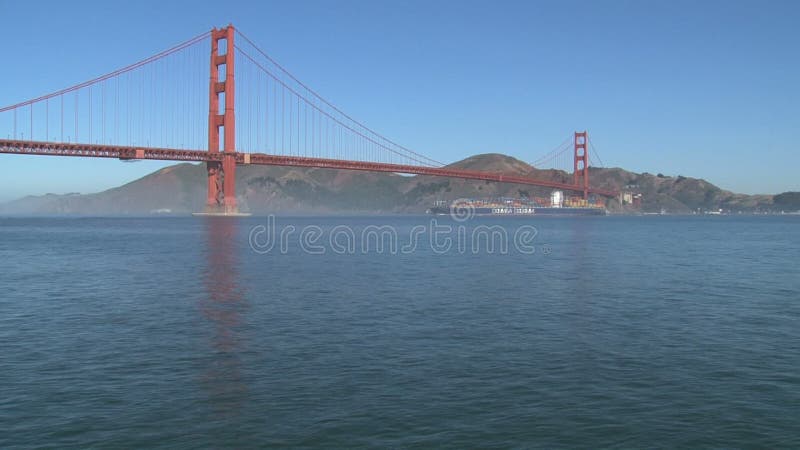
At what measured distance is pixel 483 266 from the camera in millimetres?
32500

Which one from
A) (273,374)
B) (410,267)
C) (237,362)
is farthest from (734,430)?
(410,267)

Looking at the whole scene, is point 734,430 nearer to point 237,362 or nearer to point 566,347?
point 566,347

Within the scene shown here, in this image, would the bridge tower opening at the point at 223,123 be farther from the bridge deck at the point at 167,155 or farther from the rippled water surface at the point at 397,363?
the rippled water surface at the point at 397,363

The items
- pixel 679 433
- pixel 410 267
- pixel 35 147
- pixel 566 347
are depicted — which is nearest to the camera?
pixel 679 433

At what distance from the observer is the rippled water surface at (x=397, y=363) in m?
8.74

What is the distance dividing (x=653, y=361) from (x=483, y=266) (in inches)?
787

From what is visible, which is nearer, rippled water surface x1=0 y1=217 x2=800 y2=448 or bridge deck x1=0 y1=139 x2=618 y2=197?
rippled water surface x1=0 y1=217 x2=800 y2=448

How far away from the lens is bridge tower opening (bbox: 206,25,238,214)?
9281 centimetres

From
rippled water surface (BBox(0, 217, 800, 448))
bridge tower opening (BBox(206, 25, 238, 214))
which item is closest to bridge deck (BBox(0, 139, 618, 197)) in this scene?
bridge tower opening (BBox(206, 25, 238, 214))

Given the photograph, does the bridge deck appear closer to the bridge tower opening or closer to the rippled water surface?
the bridge tower opening

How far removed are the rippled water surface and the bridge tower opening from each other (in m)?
69.3

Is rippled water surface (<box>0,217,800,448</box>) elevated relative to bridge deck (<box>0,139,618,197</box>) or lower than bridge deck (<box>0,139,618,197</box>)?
lower

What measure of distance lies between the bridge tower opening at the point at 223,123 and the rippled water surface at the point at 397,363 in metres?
69.3

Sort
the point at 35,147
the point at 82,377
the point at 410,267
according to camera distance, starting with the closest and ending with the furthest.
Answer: the point at 82,377
the point at 410,267
the point at 35,147
